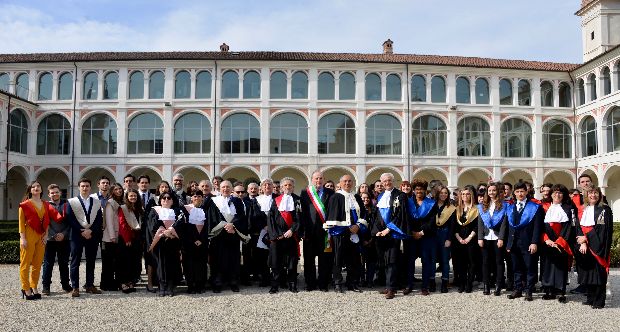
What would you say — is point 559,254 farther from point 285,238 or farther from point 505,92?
point 505,92

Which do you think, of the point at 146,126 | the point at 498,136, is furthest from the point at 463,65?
the point at 146,126

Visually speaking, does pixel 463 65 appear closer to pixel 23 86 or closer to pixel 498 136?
pixel 498 136

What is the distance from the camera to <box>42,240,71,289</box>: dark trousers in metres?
9.38

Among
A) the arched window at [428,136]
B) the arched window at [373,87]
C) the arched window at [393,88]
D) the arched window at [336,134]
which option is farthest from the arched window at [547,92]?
the arched window at [336,134]

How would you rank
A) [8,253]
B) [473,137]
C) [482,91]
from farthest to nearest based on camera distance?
[482,91] < [473,137] < [8,253]

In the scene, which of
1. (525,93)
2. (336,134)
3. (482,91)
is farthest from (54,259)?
(525,93)

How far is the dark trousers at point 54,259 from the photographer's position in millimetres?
9383

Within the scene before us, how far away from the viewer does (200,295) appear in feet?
31.1

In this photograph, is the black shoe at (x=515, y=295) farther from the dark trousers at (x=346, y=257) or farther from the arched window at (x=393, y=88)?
the arched window at (x=393, y=88)

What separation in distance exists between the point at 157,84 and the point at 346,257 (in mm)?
30071

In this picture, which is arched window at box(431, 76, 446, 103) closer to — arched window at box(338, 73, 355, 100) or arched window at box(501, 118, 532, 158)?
arched window at box(501, 118, 532, 158)

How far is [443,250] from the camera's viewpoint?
1012 centimetres

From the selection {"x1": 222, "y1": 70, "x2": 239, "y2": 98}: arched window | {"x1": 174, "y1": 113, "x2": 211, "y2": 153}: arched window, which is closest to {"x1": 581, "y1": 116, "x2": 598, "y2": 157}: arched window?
{"x1": 222, "y1": 70, "x2": 239, "y2": 98}: arched window

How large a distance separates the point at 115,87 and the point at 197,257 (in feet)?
99.5
